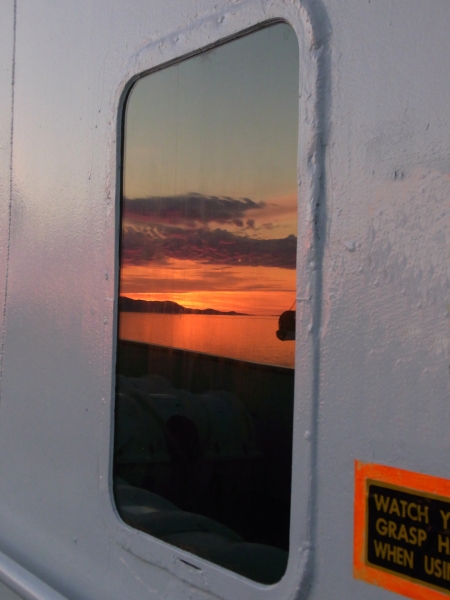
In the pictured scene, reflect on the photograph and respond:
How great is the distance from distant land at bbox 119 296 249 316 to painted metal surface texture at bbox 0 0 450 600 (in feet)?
0.13

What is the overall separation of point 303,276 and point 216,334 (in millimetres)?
314

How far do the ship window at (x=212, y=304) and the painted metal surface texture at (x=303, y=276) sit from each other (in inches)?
1.8

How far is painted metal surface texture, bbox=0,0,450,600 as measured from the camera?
1026 millimetres

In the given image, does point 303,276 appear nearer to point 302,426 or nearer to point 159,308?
point 302,426

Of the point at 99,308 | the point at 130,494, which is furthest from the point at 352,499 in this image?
the point at 99,308

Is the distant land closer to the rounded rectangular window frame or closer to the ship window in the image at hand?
the ship window

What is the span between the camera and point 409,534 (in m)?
1.02

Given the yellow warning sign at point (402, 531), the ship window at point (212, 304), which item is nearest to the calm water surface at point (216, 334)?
the ship window at point (212, 304)

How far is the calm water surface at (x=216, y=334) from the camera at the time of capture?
4.26ft

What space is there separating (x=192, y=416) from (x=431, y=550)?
0.63m

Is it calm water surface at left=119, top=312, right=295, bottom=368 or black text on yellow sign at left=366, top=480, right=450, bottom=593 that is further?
calm water surface at left=119, top=312, right=295, bottom=368

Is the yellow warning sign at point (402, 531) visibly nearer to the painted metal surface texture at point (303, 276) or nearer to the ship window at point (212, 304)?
the painted metal surface texture at point (303, 276)

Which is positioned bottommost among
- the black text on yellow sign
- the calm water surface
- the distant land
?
the black text on yellow sign

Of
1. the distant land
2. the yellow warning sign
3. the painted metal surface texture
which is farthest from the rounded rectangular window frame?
the distant land
